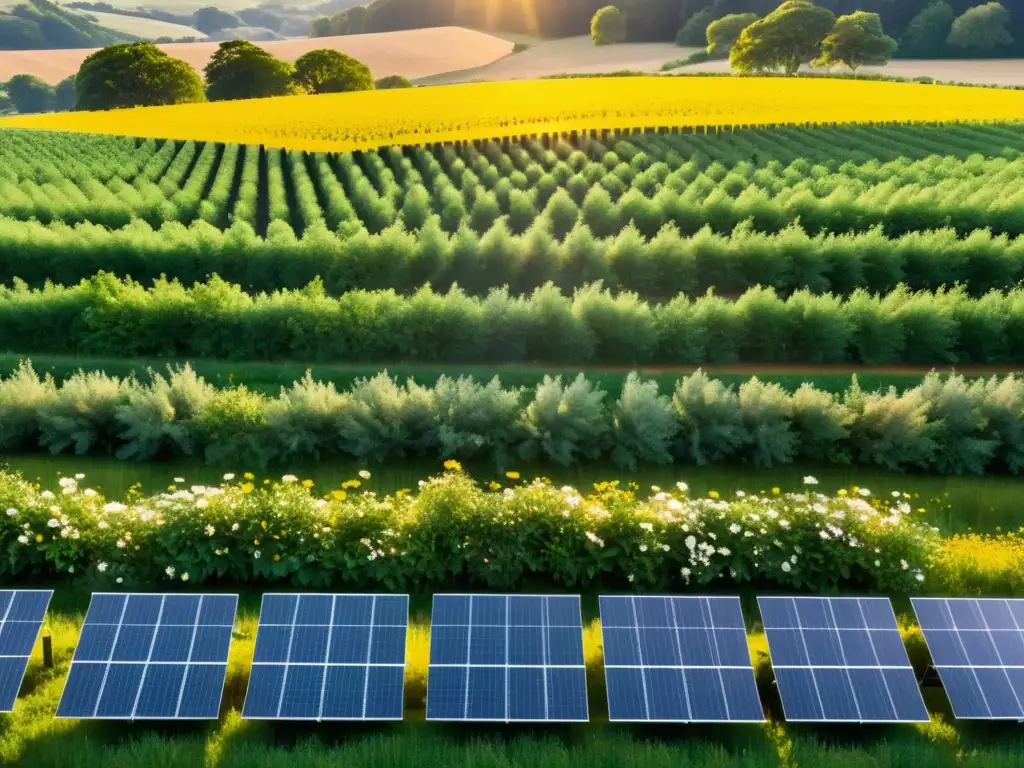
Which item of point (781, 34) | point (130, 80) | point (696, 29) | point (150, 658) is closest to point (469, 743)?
point (150, 658)

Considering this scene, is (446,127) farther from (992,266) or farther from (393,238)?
(992,266)

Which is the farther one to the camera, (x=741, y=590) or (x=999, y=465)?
(x=999, y=465)

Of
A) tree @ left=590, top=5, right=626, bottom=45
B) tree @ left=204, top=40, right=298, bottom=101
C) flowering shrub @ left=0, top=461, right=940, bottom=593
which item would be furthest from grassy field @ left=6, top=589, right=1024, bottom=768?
tree @ left=590, top=5, right=626, bottom=45

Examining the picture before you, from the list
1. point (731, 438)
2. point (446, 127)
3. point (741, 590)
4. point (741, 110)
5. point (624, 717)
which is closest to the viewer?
point (624, 717)

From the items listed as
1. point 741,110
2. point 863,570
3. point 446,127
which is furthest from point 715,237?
point 741,110

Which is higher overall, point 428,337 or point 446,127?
point 428,337

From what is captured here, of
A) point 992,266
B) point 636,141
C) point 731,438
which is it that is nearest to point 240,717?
point 731,438

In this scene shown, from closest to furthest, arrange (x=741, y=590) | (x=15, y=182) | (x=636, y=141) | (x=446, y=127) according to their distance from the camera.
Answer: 1. (x=741, y=590)
2. (x=15, y=182)
3. (x=636, y=141)
4. (x=446, y=127)

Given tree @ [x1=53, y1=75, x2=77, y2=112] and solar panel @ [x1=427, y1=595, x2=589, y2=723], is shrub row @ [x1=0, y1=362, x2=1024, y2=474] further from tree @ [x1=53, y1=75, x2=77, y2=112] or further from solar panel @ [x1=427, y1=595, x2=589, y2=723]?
tree @ [x1=53, y1=75, x2=77, y2=112]
